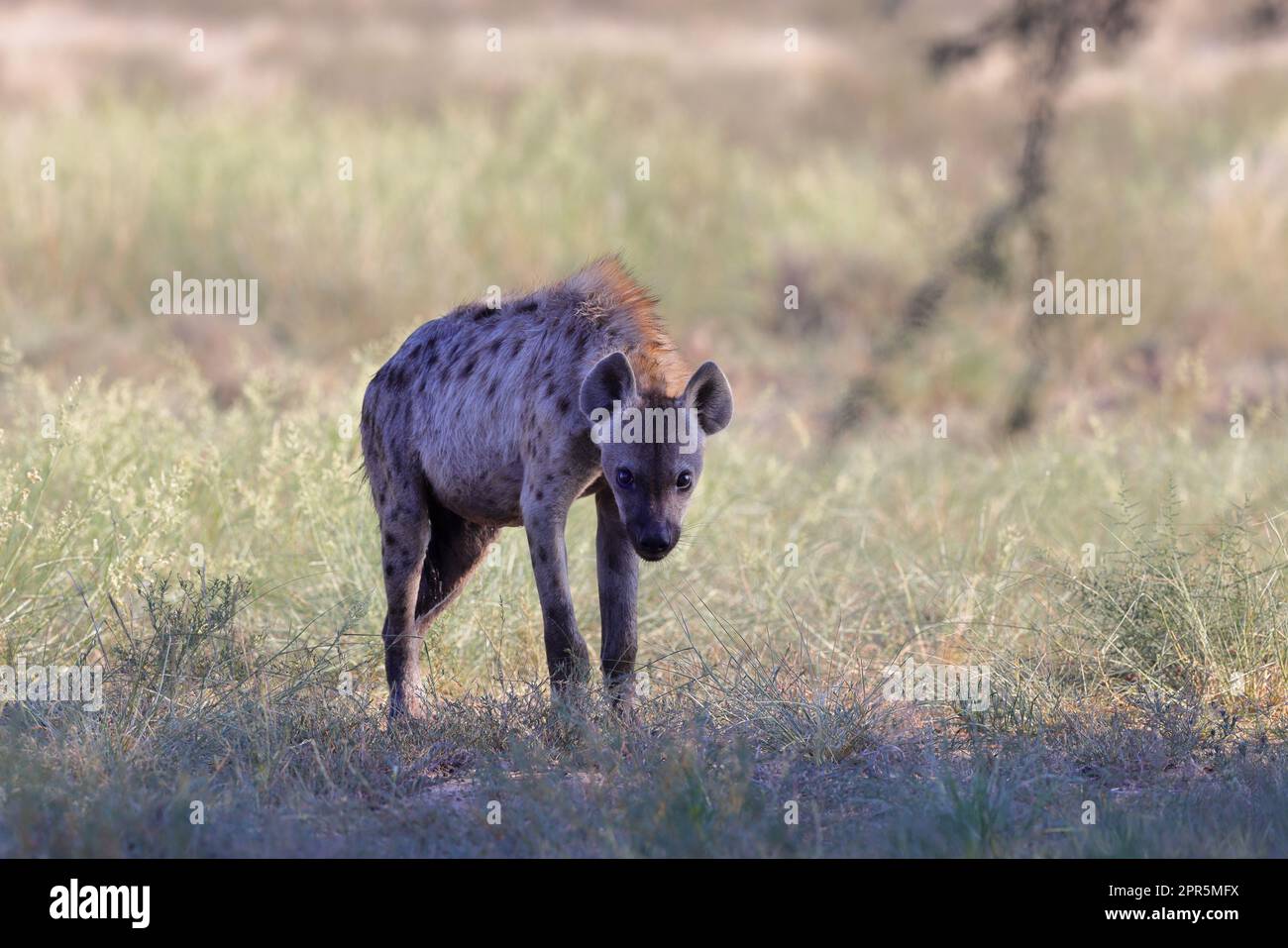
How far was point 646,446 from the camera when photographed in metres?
5.15

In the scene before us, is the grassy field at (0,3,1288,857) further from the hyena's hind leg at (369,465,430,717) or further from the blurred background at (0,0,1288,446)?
the hyena's hind leg at (369,465,430,717)

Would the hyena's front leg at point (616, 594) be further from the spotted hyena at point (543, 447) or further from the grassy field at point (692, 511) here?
the grassy field at point (692, 511)

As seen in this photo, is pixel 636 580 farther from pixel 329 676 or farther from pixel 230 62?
pixel 230 62

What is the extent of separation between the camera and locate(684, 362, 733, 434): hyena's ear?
17.4ft

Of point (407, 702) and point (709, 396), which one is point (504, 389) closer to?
point (709, 396)

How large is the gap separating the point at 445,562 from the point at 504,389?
914 millimetres

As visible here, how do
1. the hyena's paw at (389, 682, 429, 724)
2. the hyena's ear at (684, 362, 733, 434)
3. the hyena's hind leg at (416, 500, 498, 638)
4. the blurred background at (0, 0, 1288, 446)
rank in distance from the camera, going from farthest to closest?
the blurred background at (0, 0, 1288, 446), the hyena's hind leg at (416, 500, 498, 638), the hyena's paw at (389, 682, 429, 724), the hyena's ear at (684, 362, 733, 434)

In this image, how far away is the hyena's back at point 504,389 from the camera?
18.0ft

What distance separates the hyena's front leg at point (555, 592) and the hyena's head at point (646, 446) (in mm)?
296

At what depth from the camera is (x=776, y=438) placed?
10797mm

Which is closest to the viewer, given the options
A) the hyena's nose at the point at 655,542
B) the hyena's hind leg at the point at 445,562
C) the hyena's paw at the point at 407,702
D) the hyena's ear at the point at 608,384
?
the hyena's nose at the point at 655,542

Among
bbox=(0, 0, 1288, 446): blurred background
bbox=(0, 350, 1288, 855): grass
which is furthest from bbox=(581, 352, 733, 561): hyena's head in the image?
bbox=(0, 0, 1288, 446): blurred background

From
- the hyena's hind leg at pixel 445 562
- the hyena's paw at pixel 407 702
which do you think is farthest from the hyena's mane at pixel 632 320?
the hyena's paw at pixel 407 702

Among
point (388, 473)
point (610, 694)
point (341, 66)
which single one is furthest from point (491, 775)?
point (341, 66)
